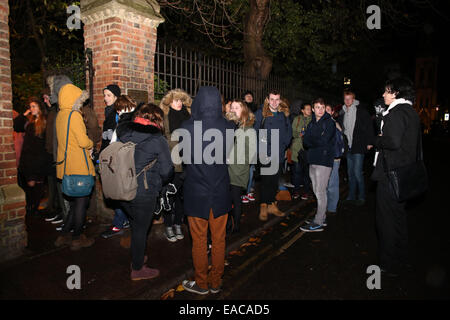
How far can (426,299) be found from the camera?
3484mm

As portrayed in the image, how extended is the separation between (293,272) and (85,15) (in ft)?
18.8

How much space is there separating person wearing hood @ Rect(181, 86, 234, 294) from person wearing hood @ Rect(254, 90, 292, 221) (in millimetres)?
2539

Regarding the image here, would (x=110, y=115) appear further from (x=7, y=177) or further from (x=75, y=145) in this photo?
(x=7, y=177)

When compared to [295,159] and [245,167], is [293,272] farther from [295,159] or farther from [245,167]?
[295,159]

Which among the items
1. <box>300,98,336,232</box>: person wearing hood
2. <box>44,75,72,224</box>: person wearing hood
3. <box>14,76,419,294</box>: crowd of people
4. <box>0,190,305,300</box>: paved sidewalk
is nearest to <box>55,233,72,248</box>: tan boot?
<box>14,76,419,294</box>: crowd of people

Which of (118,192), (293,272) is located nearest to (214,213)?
(118,192)

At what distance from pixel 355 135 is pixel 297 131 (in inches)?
52.3

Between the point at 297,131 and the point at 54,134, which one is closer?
the point at 54,134

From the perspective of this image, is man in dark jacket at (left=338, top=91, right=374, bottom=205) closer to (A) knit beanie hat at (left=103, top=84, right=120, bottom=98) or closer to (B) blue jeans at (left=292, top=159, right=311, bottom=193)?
(B) blue jeans at (left=292, top=159, right=311, bottom=193)

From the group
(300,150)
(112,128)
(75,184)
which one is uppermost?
(112,128)

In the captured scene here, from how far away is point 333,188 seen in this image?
252 inches

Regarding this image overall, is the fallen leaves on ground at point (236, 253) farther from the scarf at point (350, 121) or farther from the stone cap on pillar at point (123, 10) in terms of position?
Result: the stone cap on pillar at point (123, 10)

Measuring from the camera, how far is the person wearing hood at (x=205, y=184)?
328 centimetres

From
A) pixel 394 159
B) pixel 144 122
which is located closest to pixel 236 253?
pixel 144 122
